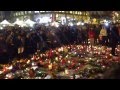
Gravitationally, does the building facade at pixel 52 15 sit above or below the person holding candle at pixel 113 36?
above

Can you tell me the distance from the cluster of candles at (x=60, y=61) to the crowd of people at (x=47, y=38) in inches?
3.9

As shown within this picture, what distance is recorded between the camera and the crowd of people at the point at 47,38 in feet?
18.2

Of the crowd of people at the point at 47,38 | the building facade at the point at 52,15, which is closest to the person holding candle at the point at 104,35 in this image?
the crowd of people at the point at 47,38

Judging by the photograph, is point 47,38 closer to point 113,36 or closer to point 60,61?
point 60,61

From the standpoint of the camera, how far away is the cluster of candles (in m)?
5.53

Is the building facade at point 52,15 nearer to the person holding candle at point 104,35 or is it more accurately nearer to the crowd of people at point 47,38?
the crowd of people at point 47,38

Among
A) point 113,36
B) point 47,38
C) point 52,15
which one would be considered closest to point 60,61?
point 47,38

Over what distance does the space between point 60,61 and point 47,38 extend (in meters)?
0.52

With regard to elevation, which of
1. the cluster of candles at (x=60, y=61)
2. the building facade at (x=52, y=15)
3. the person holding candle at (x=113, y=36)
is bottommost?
the cluster of candles at (x=60, y=61)

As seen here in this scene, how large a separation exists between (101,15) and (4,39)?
195 cm

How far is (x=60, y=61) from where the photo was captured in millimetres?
5574

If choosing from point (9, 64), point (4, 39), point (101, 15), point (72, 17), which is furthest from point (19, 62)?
point (101, 15)

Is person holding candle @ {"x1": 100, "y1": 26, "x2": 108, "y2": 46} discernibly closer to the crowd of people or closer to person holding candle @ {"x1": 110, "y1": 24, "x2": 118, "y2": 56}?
the crowd of people

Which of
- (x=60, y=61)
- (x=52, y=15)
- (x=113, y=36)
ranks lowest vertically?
Result: (x=60, y=61)
